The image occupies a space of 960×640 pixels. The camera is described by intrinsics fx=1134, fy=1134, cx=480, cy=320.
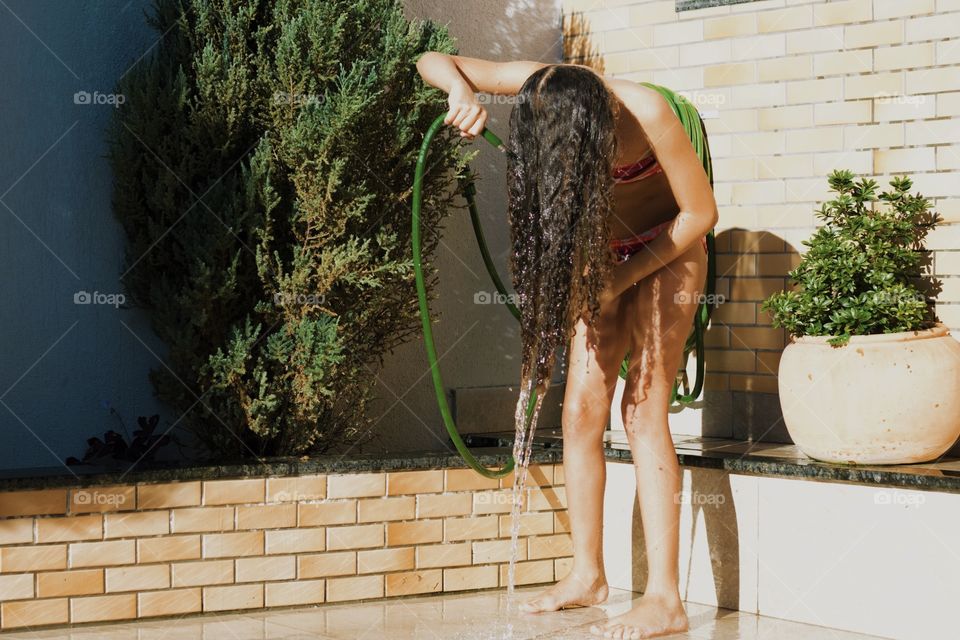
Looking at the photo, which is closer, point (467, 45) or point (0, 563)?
A: point (0, 563)

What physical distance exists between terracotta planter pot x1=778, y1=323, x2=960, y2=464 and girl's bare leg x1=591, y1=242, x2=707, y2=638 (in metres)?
0.50

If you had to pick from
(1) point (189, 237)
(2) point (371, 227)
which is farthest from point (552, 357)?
(1) point (189, 237)

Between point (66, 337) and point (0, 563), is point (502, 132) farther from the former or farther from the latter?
point (0, 563)

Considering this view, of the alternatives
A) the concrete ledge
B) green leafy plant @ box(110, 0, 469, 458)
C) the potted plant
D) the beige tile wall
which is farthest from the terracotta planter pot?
green leafy plant @ box(110, 0, 469, 458)

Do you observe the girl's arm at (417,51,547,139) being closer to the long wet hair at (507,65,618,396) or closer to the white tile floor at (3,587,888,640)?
the long wet hair at (507,65,618,396)

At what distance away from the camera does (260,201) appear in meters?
3.54

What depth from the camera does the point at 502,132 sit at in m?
4.84

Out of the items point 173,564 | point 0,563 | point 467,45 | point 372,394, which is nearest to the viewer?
point 0,563

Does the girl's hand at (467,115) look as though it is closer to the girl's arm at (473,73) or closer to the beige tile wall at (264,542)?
the girl's arm at (473,73)

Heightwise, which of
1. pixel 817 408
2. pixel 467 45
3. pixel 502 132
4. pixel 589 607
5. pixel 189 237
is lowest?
pixel 589 607

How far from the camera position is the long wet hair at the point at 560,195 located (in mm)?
3035

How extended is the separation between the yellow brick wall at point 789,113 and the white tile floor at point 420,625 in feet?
3.93

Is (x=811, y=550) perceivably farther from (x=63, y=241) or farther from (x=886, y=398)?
(x=63, y=241)

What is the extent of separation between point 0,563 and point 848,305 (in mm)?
2625
